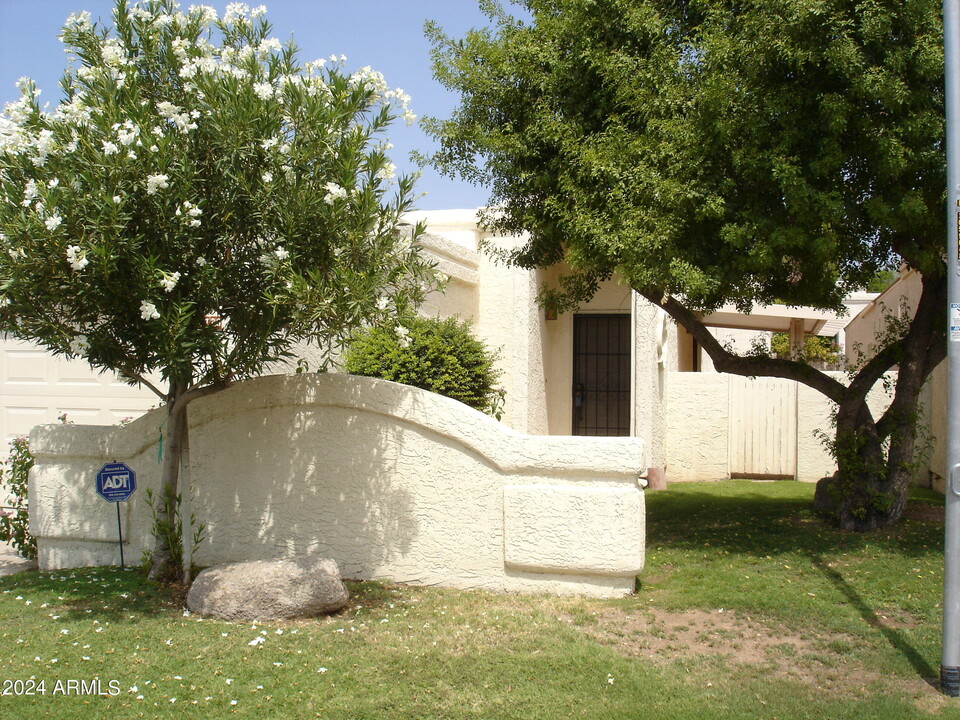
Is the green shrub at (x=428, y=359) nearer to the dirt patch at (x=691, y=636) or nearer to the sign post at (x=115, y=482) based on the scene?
the sign post at (x=115, y=482)

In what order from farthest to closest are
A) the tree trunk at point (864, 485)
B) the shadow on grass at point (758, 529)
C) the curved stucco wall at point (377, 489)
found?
the tree trunk at point (864, 485) < the shadow on grass at point (758, 529) < the curved stucco wall at point (377, 489)

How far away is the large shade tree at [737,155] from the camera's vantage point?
6070 millimetres

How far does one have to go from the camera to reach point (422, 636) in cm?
535

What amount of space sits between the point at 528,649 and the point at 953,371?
278 centimetres

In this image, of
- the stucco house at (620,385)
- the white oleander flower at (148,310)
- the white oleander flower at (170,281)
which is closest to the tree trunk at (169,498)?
the white oleander flower at (148,310)

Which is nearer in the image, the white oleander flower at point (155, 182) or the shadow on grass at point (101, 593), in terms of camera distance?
the white oleander flower at point (155, 182)

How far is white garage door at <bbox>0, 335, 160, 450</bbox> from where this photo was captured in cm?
976

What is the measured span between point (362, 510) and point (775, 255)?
144 inches

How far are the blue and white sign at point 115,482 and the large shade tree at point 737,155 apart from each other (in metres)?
3.97

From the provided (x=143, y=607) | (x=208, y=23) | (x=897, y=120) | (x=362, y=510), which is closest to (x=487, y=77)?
(x=208, y=23)

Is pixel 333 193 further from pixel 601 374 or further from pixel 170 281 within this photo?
pixel 601 374

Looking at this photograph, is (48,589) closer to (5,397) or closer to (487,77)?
(5,397)

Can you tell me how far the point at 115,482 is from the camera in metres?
6.65

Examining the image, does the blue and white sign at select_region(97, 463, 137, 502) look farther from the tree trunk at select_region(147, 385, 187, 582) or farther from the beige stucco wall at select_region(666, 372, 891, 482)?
the beige stucco wall at select_region(666, 372, 891, 482)
